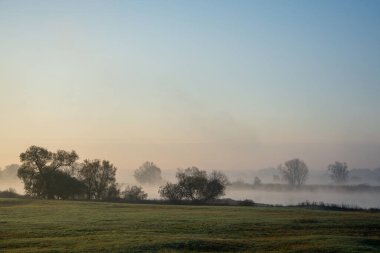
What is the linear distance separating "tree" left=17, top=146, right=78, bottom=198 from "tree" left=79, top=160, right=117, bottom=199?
6712 mm

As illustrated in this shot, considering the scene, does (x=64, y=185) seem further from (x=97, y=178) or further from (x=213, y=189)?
(x=213, y=189)

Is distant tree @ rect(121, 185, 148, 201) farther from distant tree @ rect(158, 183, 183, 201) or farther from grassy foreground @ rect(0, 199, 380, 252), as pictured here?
grassy foreground @ rect(0, 199, 380, 252)

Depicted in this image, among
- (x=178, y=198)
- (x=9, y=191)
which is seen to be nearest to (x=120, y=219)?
(x=178, y=198)

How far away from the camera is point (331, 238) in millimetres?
37531

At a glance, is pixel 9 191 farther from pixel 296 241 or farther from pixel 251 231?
pixel 296 241

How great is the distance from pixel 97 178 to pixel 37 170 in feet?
42.9

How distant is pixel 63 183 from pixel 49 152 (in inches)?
342

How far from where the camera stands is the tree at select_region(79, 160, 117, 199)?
105875 mm

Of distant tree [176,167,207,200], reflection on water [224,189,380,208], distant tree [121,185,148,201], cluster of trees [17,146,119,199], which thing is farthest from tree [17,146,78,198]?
reflection on water [224,189,380,208]

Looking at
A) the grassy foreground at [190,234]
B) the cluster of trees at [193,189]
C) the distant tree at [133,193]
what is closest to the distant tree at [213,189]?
the cluster of trees at [193,189]

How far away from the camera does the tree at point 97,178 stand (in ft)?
347

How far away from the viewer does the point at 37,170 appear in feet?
341

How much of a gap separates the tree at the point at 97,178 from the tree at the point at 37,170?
671 cm

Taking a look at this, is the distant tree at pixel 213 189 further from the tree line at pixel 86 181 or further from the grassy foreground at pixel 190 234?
the grassy foreground at pixel 190 234
